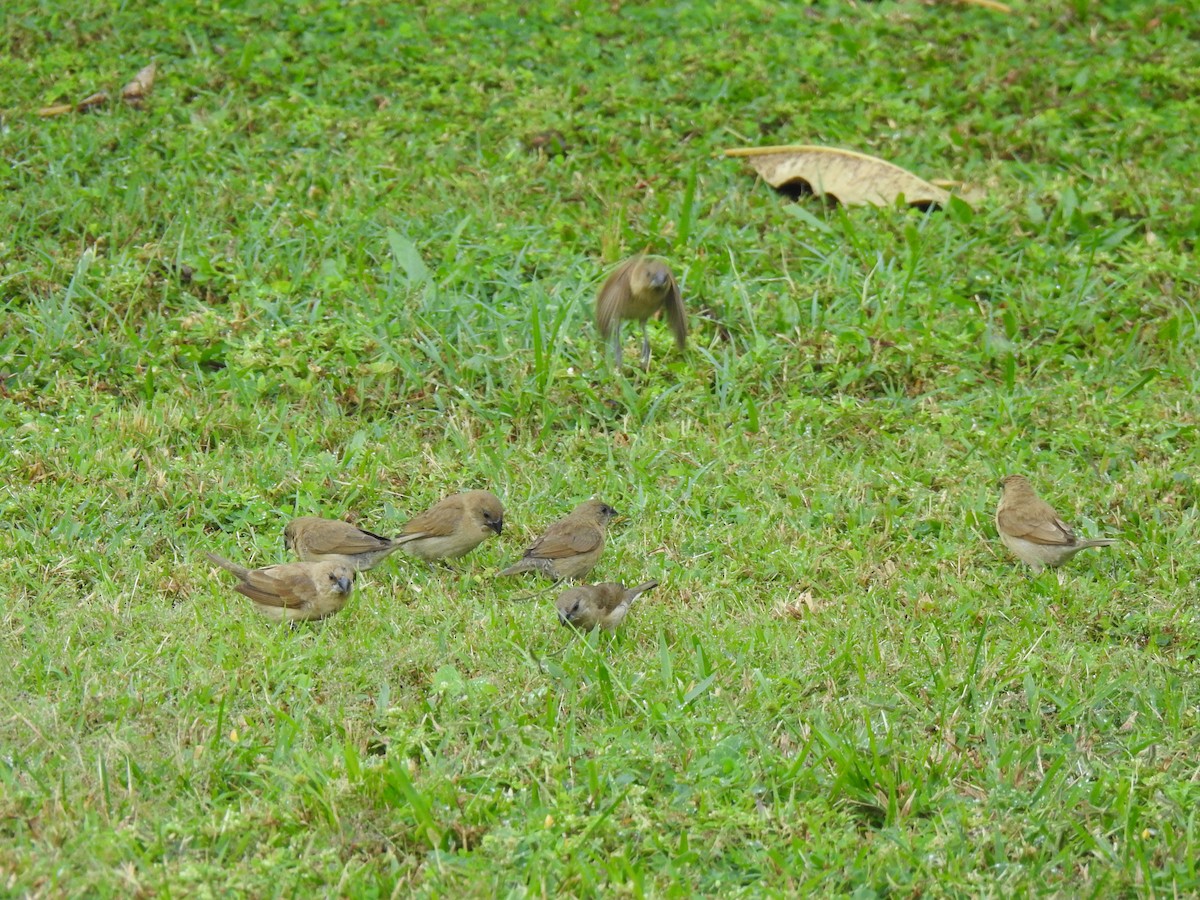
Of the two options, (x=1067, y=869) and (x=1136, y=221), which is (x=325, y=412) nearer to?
(x=1067, y=869)

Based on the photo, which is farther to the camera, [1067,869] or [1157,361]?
[1157,361]

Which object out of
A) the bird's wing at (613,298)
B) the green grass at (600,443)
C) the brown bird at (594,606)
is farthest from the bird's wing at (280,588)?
the bird's wing at (613,298)

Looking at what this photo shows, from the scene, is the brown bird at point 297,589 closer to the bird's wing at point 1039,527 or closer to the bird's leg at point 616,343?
the bird's leg at point 616,343

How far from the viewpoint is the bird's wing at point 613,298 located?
7918mm

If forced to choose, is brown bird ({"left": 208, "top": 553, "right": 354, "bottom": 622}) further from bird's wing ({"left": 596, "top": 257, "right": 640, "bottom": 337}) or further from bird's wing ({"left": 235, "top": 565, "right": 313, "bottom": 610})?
bird's wing ({"left": 596, "top": 257, "right": 640, "bottom": 337})

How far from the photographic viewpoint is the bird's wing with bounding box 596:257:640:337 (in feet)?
26.0

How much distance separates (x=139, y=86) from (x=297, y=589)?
236 inches

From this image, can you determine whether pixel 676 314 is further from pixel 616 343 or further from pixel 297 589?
pixel 297 589

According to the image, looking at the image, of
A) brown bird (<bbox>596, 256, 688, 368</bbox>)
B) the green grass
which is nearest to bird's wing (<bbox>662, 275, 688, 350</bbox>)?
brown bird (<bbox>596, 256, 688, 368</bbox>)

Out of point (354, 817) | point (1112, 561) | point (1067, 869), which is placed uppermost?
point (354, 817)

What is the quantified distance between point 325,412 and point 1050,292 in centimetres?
470

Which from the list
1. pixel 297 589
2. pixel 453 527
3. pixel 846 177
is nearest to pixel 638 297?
pixel 453 527

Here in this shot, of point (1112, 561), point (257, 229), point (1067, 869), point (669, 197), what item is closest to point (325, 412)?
point (257, 229)

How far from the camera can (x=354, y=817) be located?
16.4 ft
